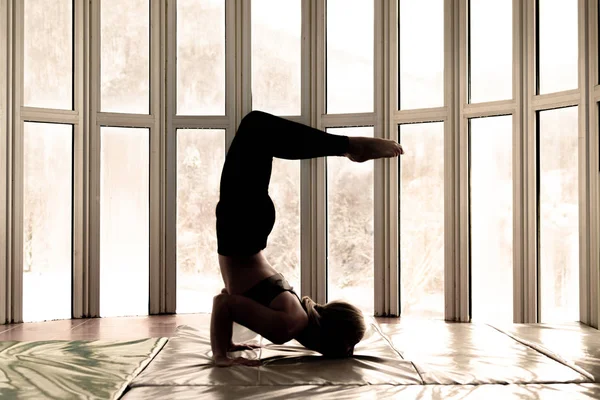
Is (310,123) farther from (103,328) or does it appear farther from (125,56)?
(103,328)

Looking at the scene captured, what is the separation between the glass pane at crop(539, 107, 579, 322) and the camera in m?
4.73

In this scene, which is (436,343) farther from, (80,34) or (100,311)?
(80,34)

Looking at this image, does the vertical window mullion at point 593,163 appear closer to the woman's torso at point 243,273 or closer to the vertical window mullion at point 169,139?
the woman's torso at point 243,273

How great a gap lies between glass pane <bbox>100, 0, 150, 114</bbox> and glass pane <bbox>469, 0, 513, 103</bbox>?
3074mm

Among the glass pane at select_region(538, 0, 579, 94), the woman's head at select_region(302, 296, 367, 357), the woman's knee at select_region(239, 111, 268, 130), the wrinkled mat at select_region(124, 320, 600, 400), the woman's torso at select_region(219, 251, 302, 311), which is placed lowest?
the wrinkled mat at select_region(124, 320, 600, 400)

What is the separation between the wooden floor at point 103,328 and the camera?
462cm

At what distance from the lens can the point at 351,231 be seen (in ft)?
19.3

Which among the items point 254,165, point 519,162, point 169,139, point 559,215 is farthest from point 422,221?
point 254,165

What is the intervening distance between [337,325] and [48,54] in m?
4.25

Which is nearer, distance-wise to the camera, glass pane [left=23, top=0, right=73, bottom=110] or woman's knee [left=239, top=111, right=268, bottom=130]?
woman's knee [left=239, top=111, right=268, bottom=130]

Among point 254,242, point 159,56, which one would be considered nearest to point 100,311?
point 159,56

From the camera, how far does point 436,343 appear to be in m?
3.00

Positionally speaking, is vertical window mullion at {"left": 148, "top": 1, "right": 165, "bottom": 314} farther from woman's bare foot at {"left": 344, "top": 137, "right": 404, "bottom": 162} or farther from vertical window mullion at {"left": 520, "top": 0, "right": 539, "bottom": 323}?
woman's bare foot at {"left": 344, "top": 137, "right": 404, "bottom": 162}

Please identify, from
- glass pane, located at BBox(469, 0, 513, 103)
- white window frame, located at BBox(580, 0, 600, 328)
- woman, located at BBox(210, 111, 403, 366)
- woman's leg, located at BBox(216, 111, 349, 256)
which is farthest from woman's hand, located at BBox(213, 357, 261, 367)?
glass pane, located at BBox(469, 0, 513, 103)
